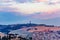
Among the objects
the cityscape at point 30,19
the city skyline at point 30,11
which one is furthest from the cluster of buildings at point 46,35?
the city skyline at point 30,11

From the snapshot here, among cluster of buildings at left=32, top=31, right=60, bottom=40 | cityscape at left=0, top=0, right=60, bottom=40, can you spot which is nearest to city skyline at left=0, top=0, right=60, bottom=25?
cityscape at left=0, top=0, right=60, bottom=40

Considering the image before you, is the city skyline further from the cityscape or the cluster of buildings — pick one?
the cluster of buildings

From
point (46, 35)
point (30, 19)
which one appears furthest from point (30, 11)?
point (46, 35)

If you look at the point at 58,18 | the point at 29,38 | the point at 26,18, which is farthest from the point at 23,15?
the point at 58,18

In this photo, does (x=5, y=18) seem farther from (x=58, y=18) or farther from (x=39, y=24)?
(x=58, y=18)

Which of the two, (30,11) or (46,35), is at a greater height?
(30,11)

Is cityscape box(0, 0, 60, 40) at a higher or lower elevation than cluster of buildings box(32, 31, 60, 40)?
higher

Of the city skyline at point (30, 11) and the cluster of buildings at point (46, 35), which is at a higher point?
the city skyline at point (30, 11)

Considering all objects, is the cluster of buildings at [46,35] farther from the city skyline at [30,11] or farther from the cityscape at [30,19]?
the city skyline at [30,11]

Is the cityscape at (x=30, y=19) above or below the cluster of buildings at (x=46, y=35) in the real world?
above

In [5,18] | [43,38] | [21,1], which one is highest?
[21,1]

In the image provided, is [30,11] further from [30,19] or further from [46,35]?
[46,35]
